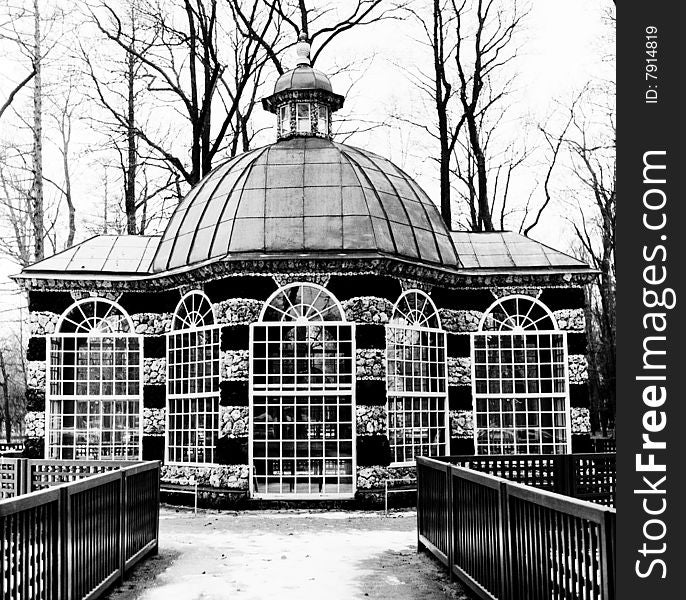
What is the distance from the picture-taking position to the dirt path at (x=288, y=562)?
8.60 meters

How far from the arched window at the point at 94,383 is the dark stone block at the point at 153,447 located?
0.33 m

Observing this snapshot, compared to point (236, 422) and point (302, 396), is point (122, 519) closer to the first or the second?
point (236, 422)

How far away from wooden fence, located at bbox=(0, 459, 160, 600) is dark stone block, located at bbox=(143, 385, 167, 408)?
6.54 metres

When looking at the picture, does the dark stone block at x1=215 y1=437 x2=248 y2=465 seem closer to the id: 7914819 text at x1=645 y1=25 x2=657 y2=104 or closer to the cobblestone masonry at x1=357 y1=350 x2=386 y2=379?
the cobblestone masonry at x1=357 y1=350 x2=386 y2=379

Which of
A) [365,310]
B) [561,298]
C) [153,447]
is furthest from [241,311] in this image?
[561,298]

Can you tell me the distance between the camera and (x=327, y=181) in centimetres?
1712

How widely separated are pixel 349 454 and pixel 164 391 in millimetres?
4169

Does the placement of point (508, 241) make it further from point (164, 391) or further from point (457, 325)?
point (164, 391)

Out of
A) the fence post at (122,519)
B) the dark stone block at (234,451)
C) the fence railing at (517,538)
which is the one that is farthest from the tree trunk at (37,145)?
the fence railing at (517,538)

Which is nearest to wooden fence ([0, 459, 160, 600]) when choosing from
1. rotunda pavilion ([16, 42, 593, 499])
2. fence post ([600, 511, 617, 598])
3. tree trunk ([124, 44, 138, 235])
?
fence post ([600, 511, 617, 598])

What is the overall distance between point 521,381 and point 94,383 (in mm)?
8685

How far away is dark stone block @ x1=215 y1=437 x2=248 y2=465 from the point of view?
1551 centimetres

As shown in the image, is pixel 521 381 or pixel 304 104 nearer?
pixel 521 381

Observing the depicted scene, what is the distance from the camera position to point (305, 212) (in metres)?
16.6
